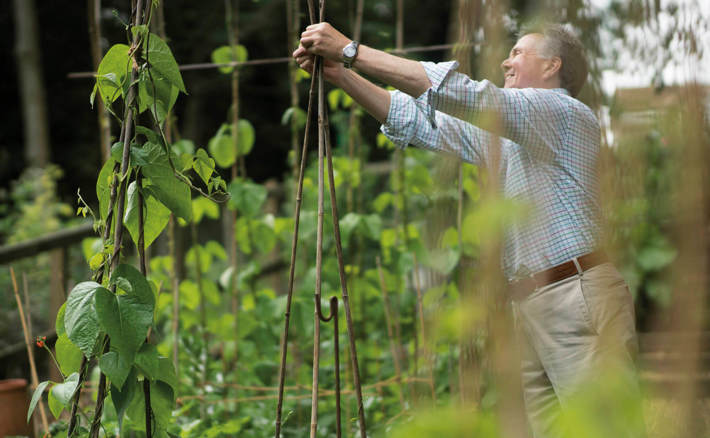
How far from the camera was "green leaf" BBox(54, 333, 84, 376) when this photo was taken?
4.48 feet

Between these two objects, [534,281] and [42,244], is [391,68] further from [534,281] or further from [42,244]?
[42,244]

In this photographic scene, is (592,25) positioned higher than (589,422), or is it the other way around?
(592,25)

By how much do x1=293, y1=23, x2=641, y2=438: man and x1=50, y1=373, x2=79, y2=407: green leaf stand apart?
2.51 ft

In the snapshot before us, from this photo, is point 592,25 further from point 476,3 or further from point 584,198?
point 584,198

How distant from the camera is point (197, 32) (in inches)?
297

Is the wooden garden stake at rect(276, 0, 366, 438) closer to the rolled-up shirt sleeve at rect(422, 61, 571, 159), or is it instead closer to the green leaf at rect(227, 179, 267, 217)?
the rolled-up shirt sleeve at rect(422, 61, 571, 159)

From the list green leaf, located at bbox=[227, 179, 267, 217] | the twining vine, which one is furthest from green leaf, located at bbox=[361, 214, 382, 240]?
the twining vine

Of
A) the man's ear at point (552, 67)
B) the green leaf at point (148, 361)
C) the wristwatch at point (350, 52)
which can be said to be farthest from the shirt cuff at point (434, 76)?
the green leaf at point (148, 361)

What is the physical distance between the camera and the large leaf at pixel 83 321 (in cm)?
125

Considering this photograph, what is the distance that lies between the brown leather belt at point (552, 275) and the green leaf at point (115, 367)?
2.71ft

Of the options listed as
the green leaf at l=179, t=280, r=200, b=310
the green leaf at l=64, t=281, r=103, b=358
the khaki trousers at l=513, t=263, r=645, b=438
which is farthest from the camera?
the green leaf at l=179, t=280, r=200, b=310

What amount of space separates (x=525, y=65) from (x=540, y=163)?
250mm

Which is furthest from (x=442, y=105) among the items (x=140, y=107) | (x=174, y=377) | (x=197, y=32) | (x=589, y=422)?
(x=197, y=32)

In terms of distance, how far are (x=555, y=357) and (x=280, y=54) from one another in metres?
7.14
